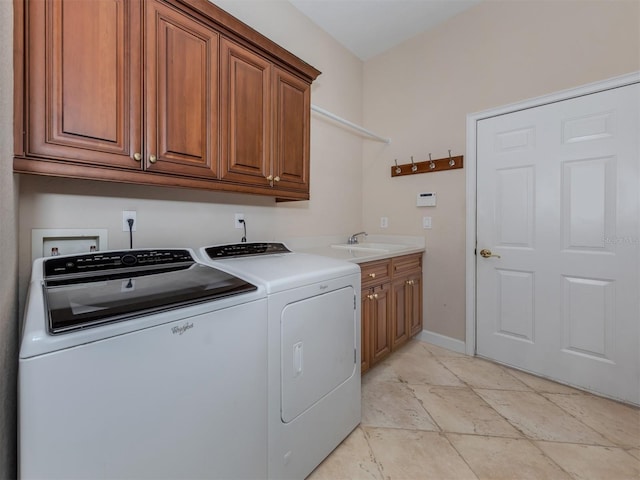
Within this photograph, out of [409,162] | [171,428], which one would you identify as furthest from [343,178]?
[171,428]

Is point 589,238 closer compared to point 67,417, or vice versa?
point 67,417

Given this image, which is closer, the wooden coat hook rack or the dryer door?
the dryer door

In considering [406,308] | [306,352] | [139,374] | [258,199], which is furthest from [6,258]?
[406,308]

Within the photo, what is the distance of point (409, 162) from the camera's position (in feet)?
9.37

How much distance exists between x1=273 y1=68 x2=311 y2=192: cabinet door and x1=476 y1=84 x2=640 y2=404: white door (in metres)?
1.56

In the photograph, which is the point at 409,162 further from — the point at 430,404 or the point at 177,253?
the point at 177,253

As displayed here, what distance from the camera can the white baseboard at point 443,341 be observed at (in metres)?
2.57

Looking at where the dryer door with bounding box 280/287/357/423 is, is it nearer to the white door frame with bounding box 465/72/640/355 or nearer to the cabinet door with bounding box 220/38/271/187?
the cabinet door with bounding box 220/38/271/187

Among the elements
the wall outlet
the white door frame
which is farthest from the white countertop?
the wall outlet

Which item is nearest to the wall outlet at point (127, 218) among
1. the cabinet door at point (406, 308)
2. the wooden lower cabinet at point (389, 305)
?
the wooden lower cabinet at point (389, 305)

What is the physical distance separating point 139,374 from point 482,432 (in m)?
1.83

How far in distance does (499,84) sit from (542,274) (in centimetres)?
159

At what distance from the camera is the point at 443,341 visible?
8.77 feet

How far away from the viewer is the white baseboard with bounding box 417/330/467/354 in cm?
257
